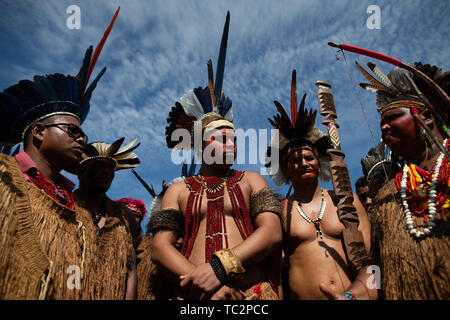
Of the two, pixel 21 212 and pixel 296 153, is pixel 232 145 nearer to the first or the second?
pixel 296 153

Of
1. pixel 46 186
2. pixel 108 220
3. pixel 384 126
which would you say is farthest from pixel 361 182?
pixel 46 186

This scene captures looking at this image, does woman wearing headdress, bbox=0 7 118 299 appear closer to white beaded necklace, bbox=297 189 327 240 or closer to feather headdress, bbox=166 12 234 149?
feather headdress, bbox=166 12 234 149

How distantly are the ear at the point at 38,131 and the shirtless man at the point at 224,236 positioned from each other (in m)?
1.43

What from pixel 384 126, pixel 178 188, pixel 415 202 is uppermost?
pixel 384 126

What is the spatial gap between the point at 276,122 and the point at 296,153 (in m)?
0.60

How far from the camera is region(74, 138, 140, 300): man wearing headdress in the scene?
301 centimetres

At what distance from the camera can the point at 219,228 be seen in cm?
286

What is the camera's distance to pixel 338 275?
3.08 meters

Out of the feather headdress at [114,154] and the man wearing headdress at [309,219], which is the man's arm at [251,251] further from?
the feather headdress at [114,154]

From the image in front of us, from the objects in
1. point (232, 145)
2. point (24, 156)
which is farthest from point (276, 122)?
point (24, 156)

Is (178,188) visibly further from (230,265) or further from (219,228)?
(230,265)

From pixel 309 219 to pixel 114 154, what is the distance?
122 inches

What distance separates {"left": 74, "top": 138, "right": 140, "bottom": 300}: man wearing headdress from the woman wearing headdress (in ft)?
0.96
